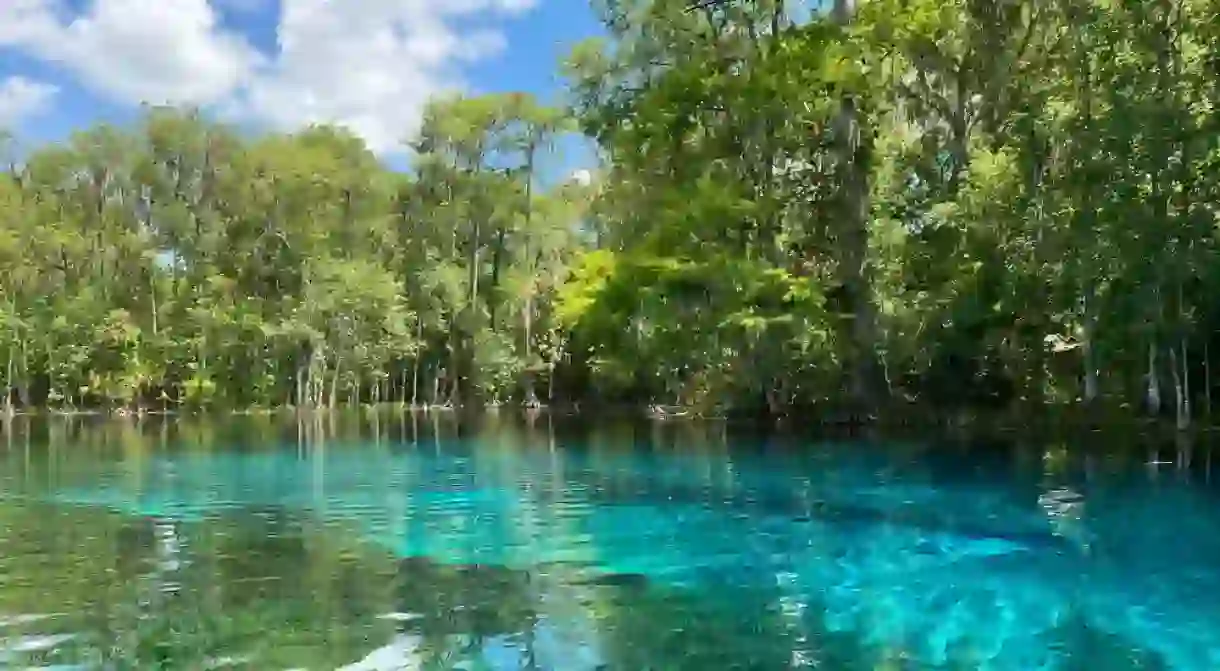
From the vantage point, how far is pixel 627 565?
10484mm

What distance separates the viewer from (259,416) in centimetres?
5284

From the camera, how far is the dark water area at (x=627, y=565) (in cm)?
727

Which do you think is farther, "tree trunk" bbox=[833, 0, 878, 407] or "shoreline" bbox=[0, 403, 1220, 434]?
"tree trunk" bbox=[833, 0, 878, 407]

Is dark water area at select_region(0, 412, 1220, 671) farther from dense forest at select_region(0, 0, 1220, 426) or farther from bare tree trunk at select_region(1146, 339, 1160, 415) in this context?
dense forest at select_region(0, 0, 1220, 426)

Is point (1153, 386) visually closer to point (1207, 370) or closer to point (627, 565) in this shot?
point (1207, 370)

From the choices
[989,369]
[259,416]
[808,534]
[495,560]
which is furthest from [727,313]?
[259,416]

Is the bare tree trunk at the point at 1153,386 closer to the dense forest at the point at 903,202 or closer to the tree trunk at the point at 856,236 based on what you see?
the dense forest at the point at 903,202

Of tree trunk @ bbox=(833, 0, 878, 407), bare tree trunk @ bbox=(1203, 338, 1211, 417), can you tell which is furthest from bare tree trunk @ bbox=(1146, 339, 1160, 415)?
tree trunk @ bbox=(833, 0, 878, 407)

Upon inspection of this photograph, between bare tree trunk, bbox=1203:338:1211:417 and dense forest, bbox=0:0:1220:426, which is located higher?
dense forest, bbox=0:0:1220:426

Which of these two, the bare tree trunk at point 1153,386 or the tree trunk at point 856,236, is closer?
the bare tree trunk at point 1153,386

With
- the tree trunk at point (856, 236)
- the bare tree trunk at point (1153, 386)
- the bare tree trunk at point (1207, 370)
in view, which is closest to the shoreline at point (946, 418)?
the bare tree trunk at point (1153, 386)

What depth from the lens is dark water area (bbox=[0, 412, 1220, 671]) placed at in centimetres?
727

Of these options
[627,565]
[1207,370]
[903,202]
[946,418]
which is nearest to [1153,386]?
[1207,370]

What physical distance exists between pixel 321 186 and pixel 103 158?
11155 mm
